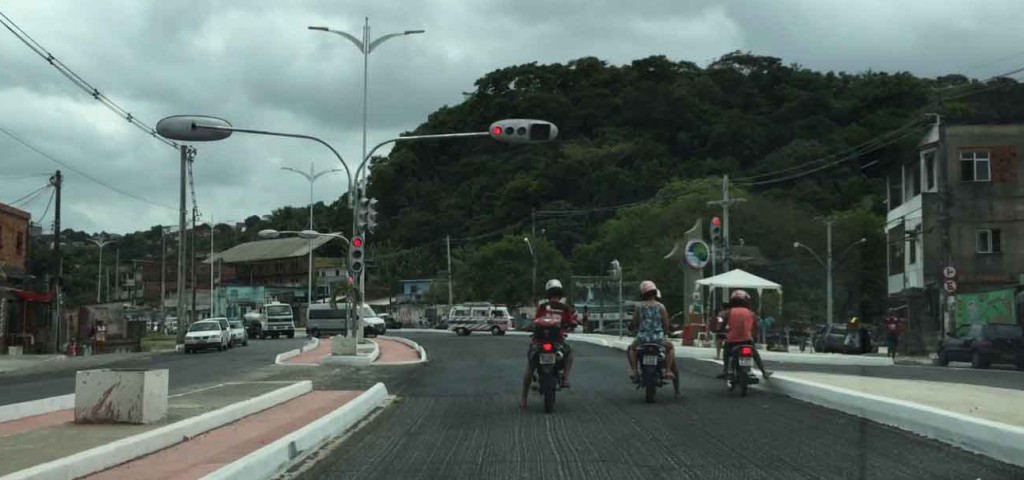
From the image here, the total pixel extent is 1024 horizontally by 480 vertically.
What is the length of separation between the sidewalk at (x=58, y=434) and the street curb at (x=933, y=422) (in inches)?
327

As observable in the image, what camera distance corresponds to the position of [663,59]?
106375mm

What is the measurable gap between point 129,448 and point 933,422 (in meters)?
8.00

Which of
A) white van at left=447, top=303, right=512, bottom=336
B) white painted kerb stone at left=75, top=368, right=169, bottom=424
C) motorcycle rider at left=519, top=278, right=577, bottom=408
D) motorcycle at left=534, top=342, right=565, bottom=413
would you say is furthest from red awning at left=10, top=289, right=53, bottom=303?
motorcycle at left=534, top=342, right=565, bottom=413

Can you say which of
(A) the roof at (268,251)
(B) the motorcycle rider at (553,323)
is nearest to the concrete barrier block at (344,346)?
(B) the motorcycle rider at (553,323)

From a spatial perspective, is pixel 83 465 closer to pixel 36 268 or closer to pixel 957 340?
pixel 957 340

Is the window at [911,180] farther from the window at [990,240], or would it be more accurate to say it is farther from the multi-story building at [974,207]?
the window at [990,240]

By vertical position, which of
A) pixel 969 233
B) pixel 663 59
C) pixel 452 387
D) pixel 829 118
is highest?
pixel 663 59

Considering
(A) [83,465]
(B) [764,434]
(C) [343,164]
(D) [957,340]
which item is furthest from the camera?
(D) [957,340]

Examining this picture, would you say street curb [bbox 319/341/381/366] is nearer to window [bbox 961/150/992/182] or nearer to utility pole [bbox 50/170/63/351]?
utility pole [bbox 50/170/63/351]

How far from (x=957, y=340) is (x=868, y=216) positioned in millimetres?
39829

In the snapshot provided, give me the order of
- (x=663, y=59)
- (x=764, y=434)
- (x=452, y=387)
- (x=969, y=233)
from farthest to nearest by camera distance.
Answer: (x=663, y=59) < (x=969, y=233) < (x=452, y=387) < (x=764, y=434)

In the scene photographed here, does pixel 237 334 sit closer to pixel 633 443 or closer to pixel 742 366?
pixel 742 366

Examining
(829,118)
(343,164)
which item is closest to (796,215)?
(829,118)

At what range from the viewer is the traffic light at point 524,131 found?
22.3 meters
